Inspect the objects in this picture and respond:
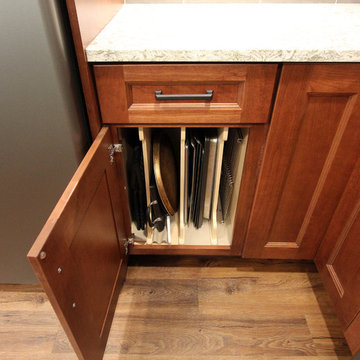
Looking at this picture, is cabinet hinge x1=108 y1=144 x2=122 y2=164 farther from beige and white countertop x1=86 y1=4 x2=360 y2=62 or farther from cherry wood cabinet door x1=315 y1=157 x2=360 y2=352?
cherry wood cabinet door x1=315 y1=157 x2=360 y2=352

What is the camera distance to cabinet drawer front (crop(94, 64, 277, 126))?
0.76 metres

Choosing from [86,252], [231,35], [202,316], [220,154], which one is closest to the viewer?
[86,252]

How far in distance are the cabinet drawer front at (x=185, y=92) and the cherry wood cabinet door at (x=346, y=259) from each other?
1.23 feet

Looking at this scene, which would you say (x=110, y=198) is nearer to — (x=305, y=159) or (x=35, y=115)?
(x=35, y=115)

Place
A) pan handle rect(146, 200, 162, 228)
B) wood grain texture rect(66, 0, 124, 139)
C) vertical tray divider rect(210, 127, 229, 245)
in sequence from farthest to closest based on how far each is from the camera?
pan handle rect(146, 200, 162, 228), vertical tray divider rect(210, 127, 229, 245), wood grain texture rect(66, 0, 124, 139)

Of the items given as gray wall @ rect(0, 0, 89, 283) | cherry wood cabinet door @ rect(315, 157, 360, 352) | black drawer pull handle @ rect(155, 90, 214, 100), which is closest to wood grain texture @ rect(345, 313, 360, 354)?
cherry wood cabinet door @ rect(315, 157, 360, 352)

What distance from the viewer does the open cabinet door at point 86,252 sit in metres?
0.54

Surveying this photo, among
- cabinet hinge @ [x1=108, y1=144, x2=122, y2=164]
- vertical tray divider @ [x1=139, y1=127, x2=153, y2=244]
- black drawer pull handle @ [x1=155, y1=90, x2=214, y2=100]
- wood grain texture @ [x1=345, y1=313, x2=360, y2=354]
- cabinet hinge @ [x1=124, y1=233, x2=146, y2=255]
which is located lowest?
cabinet hinge @ [x1=124, y1=233, x2=146, y2=255]

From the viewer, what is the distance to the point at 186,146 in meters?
0.99

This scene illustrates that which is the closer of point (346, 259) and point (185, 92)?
point (185, 92)

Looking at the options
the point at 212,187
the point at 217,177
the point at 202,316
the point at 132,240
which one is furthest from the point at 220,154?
the point at 202,316

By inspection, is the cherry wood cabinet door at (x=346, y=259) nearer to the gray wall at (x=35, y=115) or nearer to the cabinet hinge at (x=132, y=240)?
the cabinet hinge at (x=132, y=240)

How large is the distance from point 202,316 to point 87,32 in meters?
1.00

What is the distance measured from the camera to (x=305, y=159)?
892 mm
